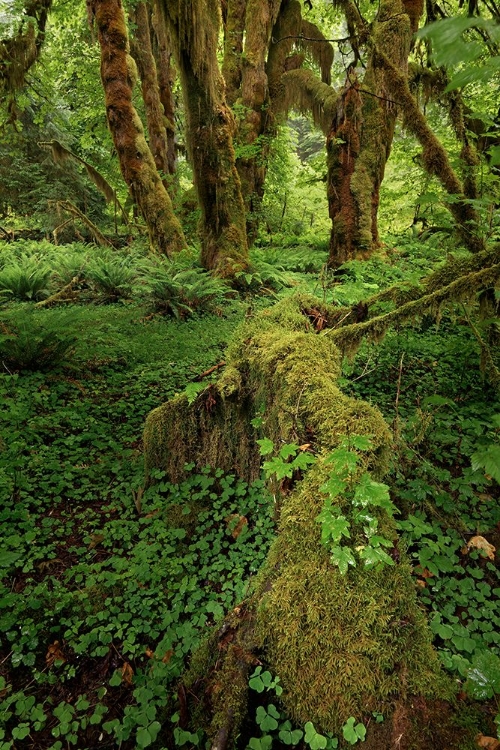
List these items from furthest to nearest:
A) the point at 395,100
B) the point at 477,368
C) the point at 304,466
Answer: the point at 395,100
the point at 477,368
the point at 304,466

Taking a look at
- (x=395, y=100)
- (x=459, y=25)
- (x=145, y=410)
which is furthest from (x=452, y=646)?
(x=395, y=100)

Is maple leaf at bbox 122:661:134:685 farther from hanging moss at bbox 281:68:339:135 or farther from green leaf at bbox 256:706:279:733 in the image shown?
hanging moss at bbox 281:68:339:135

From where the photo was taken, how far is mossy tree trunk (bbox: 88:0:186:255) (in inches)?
279

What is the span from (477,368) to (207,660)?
→ 3.65 m

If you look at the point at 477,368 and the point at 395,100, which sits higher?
the point at 395,100

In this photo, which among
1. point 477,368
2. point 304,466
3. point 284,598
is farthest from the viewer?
point 477,368

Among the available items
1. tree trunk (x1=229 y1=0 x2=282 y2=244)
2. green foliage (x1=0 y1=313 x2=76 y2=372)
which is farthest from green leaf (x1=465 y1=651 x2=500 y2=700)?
tree trunk (x1=229 y1=0 x2=282 y2=244)

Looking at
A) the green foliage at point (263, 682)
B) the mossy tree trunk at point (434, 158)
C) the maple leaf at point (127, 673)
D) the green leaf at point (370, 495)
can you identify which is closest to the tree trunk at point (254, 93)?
the mossy tree trunk at point (434, 158)

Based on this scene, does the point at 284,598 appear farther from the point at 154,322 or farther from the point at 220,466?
the point at 154,322

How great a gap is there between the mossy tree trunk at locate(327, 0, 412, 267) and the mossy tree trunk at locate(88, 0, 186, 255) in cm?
350

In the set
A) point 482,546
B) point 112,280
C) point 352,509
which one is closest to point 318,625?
point 352,509

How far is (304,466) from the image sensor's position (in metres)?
1.74

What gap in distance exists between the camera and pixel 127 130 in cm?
760

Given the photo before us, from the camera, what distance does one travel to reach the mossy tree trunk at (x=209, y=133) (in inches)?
233
